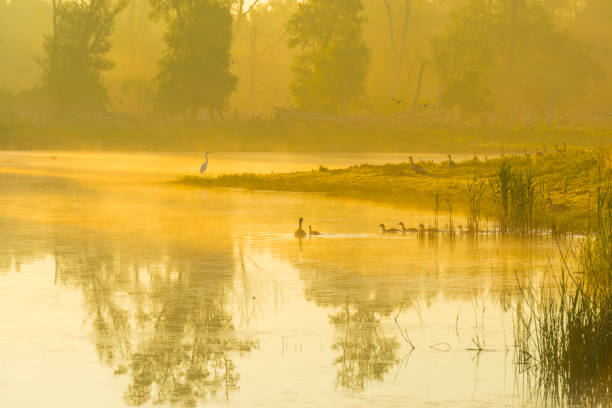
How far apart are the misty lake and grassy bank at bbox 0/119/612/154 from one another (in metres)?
43.9

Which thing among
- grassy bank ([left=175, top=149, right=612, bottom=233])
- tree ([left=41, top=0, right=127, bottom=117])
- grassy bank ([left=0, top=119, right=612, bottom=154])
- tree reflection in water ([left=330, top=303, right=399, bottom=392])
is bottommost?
tree reflection in water ([left=330, top=303, right=399, bottom=392])

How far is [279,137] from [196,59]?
8.57 meters

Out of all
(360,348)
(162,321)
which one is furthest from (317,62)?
(360,348)

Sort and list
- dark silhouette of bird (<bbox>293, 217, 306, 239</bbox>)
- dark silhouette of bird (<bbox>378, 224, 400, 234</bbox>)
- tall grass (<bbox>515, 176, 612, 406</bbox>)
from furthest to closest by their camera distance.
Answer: dark silhouette of bird (<bbox>378, 224, 400, 234</bbox>)
dark silhouette of bird (<bbox>293, 217, 306, 239</bbox>)
tall grass (<bbox>515, 176, 612, 406</bbox>)

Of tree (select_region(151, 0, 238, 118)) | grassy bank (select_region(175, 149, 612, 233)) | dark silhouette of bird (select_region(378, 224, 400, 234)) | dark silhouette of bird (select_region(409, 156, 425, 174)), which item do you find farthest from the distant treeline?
dark silhouette of bird (select_region(378, 224, 400, 234))

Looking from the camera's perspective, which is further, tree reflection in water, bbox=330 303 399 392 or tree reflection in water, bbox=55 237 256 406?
tree reflection in water, bbox=330 303 399 392

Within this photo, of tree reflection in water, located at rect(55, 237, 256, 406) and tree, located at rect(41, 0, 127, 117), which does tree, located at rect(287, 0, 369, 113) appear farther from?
tree reflection in water, located at rect(55, 237, 256, 406)

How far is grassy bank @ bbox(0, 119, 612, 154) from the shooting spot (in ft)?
227

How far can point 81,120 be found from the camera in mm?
75625

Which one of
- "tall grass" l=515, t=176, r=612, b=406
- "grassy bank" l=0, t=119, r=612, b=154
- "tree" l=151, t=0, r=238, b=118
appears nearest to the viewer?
"tall grass" l=515, t=176, r=612, b=406

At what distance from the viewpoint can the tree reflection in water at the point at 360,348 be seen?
1020 centimetres

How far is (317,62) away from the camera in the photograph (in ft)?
276

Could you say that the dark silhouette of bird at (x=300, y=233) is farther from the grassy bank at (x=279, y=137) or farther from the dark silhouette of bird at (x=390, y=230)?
the grassy bank at (x=279, y=137)

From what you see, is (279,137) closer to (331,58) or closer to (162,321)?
(331,58)
